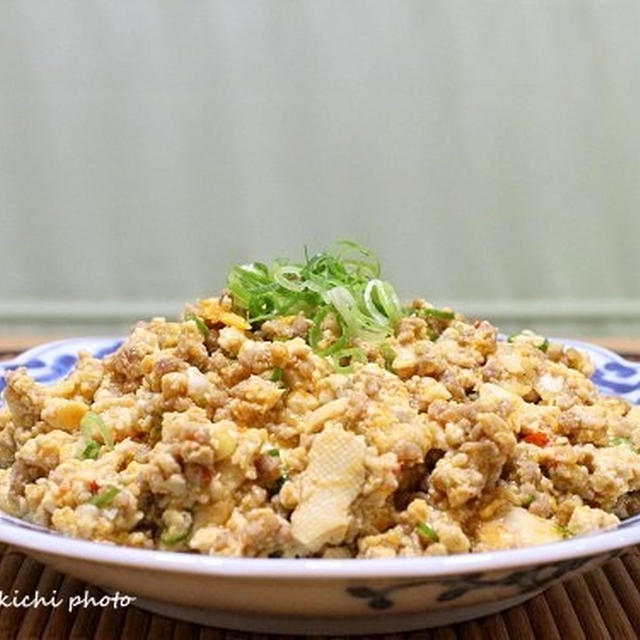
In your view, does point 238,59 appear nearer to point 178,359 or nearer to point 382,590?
point 178,359

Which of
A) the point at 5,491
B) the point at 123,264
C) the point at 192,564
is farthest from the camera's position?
the point at 123,264

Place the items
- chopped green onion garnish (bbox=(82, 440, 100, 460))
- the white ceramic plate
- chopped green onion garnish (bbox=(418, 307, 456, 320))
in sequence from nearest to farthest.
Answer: the white ceramic plate < chopped green onion garnish (bbox=(82, 440, 100, 460)) < chopped green onion garnish (bbox=(418, 307, 456, 320))

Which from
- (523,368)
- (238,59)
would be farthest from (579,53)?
(523,368)

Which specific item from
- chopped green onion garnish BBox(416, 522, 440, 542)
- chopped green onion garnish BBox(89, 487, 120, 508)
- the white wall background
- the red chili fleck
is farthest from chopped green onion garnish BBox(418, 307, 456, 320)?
the white wall background

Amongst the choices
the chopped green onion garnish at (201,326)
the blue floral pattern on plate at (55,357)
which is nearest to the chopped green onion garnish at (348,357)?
the chopped green onion garnish at (201,326)

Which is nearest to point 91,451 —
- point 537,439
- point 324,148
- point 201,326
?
point 201,326

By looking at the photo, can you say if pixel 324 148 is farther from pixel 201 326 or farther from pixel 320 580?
pixel 320 580

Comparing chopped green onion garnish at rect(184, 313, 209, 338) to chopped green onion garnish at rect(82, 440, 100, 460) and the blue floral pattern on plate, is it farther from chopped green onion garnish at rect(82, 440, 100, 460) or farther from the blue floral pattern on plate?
the blue floral pattern on plate
